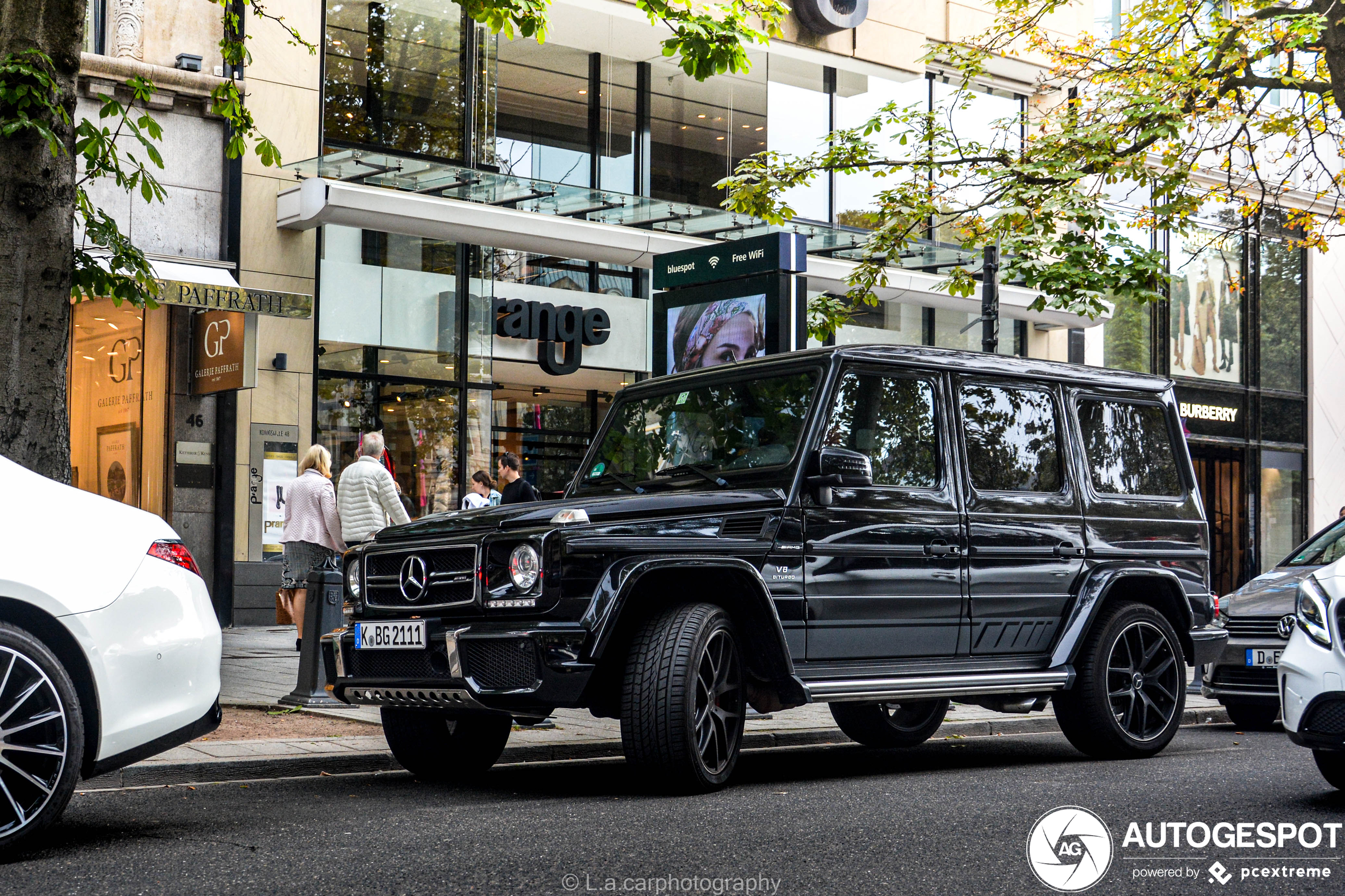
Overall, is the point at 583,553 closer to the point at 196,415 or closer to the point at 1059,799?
the point at 1059,799

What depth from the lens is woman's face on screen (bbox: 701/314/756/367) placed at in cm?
1055

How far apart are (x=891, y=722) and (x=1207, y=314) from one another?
20954 mm

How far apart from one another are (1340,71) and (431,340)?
34.5 ft

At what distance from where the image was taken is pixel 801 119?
22406 mm

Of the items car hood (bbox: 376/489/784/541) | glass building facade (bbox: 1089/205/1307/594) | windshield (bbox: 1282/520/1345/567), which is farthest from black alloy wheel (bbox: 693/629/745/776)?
glass building facade (bbox: 1089/205/1307/594)

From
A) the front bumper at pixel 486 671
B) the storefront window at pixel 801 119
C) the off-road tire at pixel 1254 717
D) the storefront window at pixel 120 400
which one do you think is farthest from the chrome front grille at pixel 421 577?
the storefront window at pixel 801 119

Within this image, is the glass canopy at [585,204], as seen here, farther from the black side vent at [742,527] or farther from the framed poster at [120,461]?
the black side vent at [742,527]

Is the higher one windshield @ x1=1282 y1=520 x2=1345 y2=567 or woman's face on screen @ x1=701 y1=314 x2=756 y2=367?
woman's face on screen @ x1=701 y1=314 x2=756 y2=367

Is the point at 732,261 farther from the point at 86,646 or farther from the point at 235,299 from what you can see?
the point at 235,299

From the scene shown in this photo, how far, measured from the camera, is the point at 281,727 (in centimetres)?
815

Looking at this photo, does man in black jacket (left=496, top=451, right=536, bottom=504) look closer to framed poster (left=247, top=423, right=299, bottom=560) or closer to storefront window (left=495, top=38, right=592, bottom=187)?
framed poster (left=247, top=423, right=299, bottom=560)

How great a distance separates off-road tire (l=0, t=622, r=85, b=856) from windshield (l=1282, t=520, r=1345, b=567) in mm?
9001

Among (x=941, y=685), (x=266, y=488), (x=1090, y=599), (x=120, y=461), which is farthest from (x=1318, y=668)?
(x=120, y=461)

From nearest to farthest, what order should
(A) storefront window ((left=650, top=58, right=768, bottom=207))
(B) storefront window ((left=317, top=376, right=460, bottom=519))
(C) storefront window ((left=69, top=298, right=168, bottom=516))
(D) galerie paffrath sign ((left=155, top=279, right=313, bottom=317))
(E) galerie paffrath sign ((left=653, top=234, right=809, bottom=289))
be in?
(E) galerie paffrath sign ((left=653, top=234, right=809, bottom=289)), (D) galerie paffrath sign ((left=155, top=279, right=313, bottom=317)), (C) storefront window ((left=69, top=298, right=168, bottom=516)), (B) storefront window ((left=317, top=376, right=460, bottom=519)), (A) storefront window ((left=650, top=58, right=768, bottom=207))
